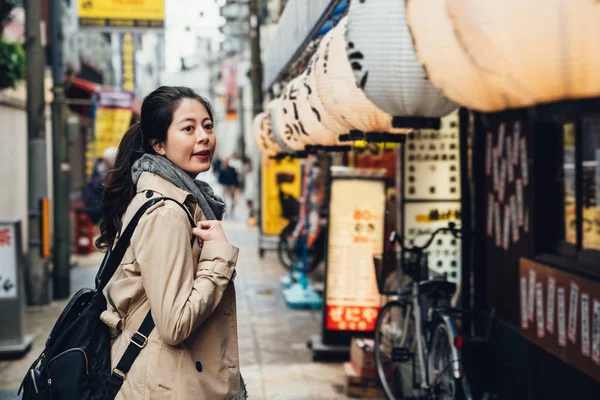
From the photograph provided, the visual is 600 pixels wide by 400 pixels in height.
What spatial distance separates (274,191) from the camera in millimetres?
18500

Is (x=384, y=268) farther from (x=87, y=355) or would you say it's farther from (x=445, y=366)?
(x=87, y=355)

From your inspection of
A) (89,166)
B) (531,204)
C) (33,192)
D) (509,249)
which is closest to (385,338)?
(509,249)

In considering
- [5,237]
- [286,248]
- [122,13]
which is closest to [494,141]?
[5,237]

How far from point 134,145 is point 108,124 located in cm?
1649

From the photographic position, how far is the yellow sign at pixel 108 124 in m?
19.2

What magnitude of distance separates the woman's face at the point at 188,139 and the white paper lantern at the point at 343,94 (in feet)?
5.36

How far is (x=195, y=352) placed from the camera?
10.1ft

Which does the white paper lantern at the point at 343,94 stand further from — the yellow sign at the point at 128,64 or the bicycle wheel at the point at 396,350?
the yellow sign at the point at 128,64

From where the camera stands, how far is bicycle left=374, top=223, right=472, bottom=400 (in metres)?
6.27

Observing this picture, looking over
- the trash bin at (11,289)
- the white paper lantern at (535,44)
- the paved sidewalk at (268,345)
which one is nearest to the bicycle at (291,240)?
the paved sidewalk at (268,345)

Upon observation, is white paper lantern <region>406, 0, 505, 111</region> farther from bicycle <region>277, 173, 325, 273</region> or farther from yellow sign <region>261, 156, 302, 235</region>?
yellow sign <region>261, 156, 302, 235</region>

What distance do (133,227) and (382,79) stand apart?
1.33 meters

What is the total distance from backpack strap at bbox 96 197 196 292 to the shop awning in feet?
11.2

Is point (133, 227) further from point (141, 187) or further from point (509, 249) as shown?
point (509, 249)
